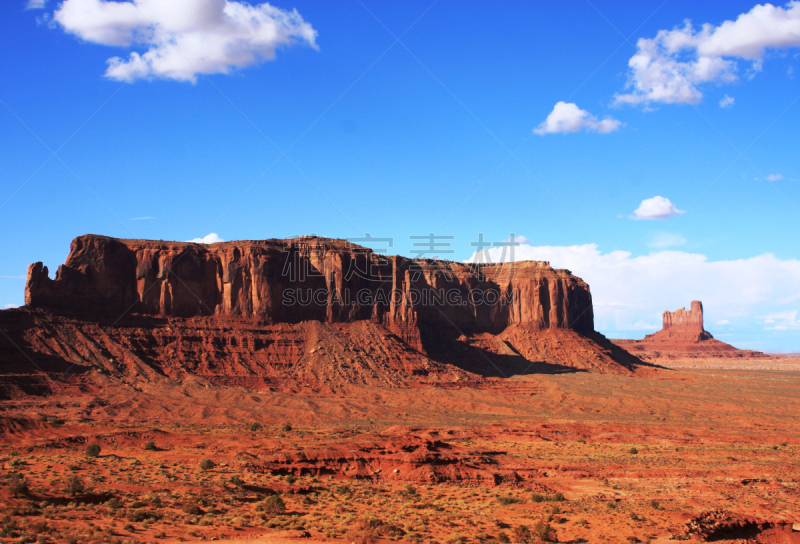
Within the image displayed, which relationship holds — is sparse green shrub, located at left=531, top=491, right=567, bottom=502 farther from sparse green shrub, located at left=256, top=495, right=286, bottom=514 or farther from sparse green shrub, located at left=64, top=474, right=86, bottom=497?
sparse green shrub, located at left=64, top=474, right=86, bottom=497

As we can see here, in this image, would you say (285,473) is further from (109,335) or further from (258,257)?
(258,257)

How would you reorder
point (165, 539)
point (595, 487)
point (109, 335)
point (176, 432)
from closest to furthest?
point (165, 539) → point (595, 487) → point (176, 432) → point (109, 335)

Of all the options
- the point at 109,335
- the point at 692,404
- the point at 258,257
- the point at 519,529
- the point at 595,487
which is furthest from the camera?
the point at 258,257

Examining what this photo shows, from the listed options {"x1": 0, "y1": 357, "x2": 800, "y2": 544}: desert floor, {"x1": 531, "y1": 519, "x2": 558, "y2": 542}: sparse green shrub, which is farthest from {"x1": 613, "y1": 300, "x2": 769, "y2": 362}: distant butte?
{"x1": 531, "y1": 519, "x2": 558, "y2": 542}: sparse green shrub

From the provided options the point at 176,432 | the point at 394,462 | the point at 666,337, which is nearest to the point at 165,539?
the point at 394,462

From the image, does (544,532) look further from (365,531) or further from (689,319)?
(689,319)

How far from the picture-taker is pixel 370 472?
86.0ft

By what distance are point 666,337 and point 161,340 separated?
174455 millimetres

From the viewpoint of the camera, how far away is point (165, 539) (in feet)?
50.9

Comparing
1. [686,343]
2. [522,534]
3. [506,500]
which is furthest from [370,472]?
[686,343]

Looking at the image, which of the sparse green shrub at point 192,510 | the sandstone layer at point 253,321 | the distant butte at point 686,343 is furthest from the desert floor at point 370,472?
the distant butte at point 686,343

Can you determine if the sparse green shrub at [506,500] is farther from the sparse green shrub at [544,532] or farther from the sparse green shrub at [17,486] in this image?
the sparse green shrub at [17,486]

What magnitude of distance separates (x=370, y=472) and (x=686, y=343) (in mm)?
183276

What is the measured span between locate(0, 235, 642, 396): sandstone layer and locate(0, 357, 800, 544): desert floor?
551 centimetres
